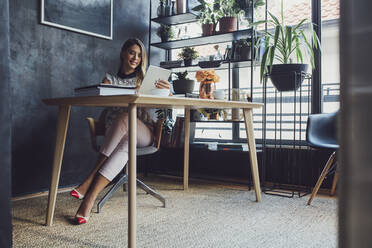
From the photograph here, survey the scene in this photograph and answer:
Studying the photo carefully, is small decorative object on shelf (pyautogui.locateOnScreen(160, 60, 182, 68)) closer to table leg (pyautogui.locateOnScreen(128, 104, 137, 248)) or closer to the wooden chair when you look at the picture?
the wooden chair

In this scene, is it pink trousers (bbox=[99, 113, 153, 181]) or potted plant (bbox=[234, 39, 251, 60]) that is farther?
potted plant (bbox=[234, 39, 251, 60])

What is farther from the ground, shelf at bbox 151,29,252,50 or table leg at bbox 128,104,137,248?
shelf at bbox 151,29,252,50

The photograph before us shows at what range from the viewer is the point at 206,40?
11.5 feet

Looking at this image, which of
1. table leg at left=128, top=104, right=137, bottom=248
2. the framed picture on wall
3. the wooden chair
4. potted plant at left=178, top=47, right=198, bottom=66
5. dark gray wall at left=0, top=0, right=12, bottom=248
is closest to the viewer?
dark gray wall at left=0, top=0, right=12, bottom=248

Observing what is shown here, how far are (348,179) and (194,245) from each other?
1.49 m

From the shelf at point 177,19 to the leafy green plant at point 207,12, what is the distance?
0.44 ft

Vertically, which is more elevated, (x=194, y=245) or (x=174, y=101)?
(x=174, y=101)

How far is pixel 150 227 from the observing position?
184 cm

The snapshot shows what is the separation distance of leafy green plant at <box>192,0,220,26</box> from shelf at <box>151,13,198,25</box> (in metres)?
0.13

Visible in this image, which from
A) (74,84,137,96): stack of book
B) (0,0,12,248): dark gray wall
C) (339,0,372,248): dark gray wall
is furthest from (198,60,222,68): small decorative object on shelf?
(339,0,372,248): dark gray wall

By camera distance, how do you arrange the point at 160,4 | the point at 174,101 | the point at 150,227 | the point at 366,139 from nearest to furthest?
1. the point at 366,139
2. the point at 174,101
3. the point at 150,227
4. the point at 160,4

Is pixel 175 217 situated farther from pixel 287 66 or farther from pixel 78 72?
pixel 78 72

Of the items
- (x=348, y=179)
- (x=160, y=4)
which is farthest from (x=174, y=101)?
(x=160, y=4)

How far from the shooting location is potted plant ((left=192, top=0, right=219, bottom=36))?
330cm
